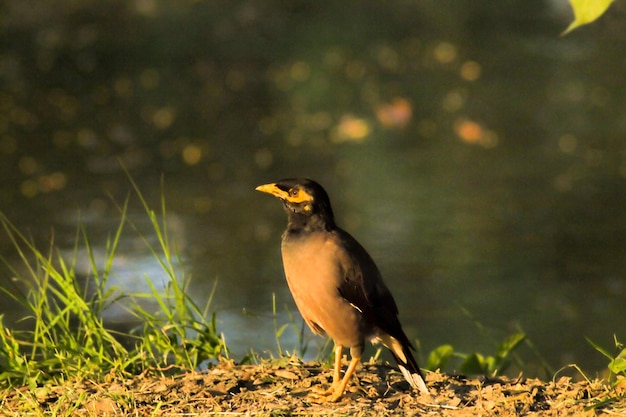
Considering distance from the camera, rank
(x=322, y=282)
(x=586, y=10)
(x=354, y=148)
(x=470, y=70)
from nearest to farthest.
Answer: (x=586, y=10) → (x=322, y=282) → (x=354, y=148) → (x=470, y=70)

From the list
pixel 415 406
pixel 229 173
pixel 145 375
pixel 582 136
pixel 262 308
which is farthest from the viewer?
pixel 582 136

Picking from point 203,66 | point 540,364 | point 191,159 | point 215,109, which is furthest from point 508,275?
point 203,66

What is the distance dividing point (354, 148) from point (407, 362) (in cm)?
637

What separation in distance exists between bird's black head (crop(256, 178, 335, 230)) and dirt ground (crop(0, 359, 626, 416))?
0.68m

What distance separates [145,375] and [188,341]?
1.03 ft

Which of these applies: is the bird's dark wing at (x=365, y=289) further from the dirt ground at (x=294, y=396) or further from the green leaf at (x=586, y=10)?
the green leaf at (x=586, y=10)

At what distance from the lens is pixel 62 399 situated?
4.66m

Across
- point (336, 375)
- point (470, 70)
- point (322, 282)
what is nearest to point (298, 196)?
point (322, 282)

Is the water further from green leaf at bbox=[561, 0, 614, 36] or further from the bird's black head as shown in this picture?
green leaf at bbox=[561, 0, 614, 36]

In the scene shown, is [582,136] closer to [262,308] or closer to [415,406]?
[262,308]

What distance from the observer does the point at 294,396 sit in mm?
4699

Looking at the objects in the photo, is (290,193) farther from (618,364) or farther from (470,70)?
(470,70)

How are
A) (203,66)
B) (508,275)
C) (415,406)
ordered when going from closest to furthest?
(415,406)
(508,275)
(203,66)

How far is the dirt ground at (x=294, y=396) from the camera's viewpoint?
453 cm
